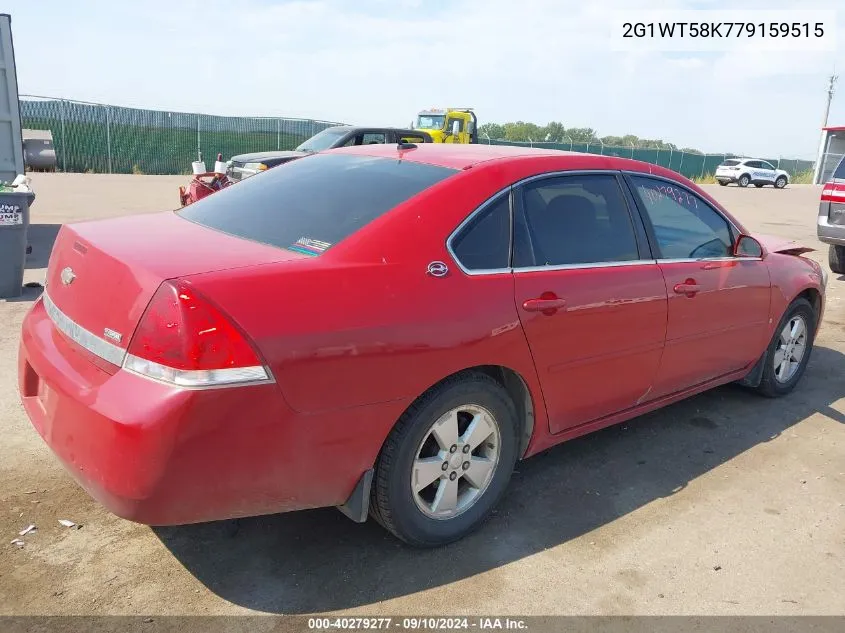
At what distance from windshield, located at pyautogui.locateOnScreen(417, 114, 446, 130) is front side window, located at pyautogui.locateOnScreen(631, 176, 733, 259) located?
18900 millimetres

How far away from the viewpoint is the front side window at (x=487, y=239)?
2.86 meters

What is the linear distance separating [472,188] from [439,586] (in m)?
1.63

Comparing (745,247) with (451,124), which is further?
(451,124)

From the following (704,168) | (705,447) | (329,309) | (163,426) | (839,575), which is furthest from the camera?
(704,168)

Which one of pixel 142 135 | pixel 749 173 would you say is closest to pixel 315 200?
pixel 142 135

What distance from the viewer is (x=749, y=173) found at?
3675 cm

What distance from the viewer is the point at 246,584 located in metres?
2.68

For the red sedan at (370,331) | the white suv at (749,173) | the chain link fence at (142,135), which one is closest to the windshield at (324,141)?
the red sedan at (370,331)

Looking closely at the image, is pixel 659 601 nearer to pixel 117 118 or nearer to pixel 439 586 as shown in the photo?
pixel 439 586

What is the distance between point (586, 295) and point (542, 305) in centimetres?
30

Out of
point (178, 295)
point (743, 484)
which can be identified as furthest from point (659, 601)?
point (178, 295)

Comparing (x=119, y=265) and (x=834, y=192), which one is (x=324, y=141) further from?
(x=119, y=265)

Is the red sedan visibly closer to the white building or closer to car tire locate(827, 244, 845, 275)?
car tire locate(827, 244, 845, 275)

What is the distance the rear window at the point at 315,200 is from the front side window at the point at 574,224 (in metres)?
0.45
